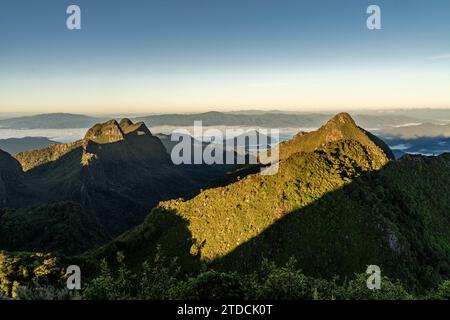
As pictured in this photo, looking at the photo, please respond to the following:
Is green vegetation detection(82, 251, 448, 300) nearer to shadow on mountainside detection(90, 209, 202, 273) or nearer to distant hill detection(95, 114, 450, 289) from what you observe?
distant hill detection(95, 114, 450, 289)

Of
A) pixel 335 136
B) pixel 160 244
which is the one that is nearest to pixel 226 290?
pixel 160 244

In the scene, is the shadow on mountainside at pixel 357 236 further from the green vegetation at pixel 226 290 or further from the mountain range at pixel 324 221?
the green vegetation at pixel 226 290

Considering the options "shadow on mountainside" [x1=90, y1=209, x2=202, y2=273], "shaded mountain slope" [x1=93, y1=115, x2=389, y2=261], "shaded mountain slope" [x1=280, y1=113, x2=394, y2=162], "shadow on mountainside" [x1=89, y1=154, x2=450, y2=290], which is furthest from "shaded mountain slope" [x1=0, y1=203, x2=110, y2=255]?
"shaded mountain slope" [x1=280, y1=113, x2=394, y2=162]

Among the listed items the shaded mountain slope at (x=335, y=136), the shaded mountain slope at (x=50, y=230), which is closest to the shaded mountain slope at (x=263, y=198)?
Answer: the shaded mountain slope at (x=50, y=230)

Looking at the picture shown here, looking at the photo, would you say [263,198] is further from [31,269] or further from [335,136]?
[335,136]
